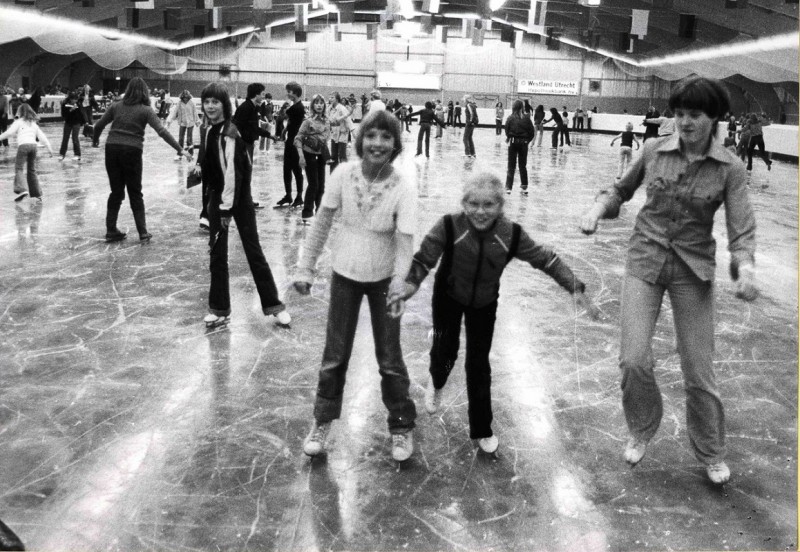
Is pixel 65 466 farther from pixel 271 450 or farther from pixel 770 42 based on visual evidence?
pixel 770 42

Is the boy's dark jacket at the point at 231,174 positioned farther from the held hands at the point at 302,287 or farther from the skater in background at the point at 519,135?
the skater in background at the point at 519,135

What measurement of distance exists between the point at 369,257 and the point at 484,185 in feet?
1.72

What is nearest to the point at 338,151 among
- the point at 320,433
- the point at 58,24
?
the point at 320,433

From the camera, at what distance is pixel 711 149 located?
2742 millimetres

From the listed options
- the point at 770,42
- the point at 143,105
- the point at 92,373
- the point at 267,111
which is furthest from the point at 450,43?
the point at 92,373

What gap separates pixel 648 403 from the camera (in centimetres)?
298

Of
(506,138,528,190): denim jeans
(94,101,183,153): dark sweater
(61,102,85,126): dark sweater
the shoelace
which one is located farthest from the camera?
(61,102,85,126): dark sweater

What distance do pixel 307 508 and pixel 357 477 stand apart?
0.99ft

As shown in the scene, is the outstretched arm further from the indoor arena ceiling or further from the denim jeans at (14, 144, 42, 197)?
the indoor arena ceiling

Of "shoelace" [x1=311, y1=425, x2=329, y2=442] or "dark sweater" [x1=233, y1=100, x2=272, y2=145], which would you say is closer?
"shoelace" [x1=311, y1=425, x2=329, y2=442]

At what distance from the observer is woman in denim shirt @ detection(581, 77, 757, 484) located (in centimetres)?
272

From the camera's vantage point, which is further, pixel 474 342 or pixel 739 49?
pixel 739 49

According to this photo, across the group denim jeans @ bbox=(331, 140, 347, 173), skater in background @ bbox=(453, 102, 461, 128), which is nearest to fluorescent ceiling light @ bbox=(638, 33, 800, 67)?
skater in background @ bbox=(453, 102, 461, 128)

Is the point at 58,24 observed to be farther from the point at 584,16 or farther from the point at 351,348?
the point at 351,348
